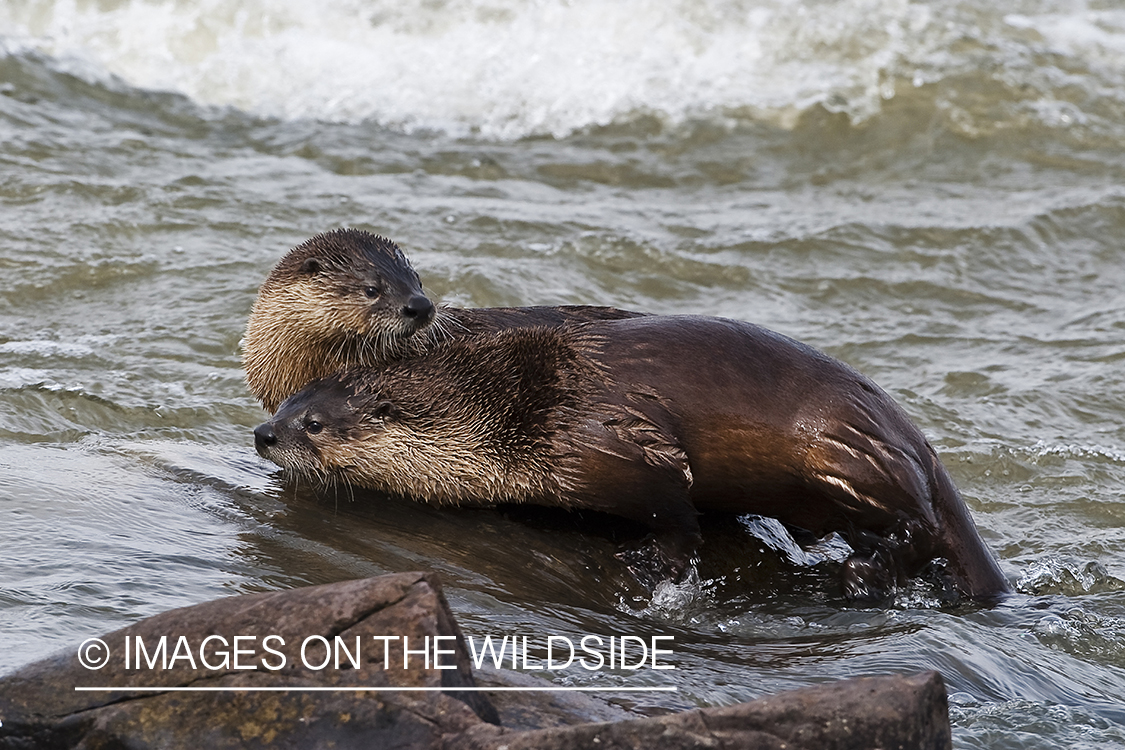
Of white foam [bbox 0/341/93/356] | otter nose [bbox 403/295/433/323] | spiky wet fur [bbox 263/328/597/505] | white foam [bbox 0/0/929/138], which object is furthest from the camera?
white foam [bbox 0/0/929/138]

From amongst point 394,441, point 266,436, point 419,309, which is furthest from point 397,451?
point 419,309

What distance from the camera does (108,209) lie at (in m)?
8.56

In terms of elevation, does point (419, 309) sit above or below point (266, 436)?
above

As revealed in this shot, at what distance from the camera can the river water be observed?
12.8 ft

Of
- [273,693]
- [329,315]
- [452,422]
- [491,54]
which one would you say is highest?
[491,54]

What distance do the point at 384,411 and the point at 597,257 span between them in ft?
13.8

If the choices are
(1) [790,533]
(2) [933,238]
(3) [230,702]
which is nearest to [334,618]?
(3) [230,702]

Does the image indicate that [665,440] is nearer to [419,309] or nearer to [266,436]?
[419,309]

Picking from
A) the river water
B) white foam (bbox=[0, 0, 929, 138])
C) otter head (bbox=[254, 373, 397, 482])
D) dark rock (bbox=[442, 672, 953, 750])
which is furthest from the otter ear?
white foam (bbox=[0, 0, 929, 138])

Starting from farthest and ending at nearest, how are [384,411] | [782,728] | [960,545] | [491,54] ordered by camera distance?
[491,54] → [384,411] → [960,545] → [782,728]

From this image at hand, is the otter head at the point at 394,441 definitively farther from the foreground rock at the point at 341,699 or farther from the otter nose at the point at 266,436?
the foreground rock at the point at 341,699

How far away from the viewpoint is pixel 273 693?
8.91ft

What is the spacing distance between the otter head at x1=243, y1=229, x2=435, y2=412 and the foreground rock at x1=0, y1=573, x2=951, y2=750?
6.36 ft

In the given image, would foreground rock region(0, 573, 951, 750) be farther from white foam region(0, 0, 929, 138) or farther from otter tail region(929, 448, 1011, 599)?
white foam region(0, 0, 929, 138)
